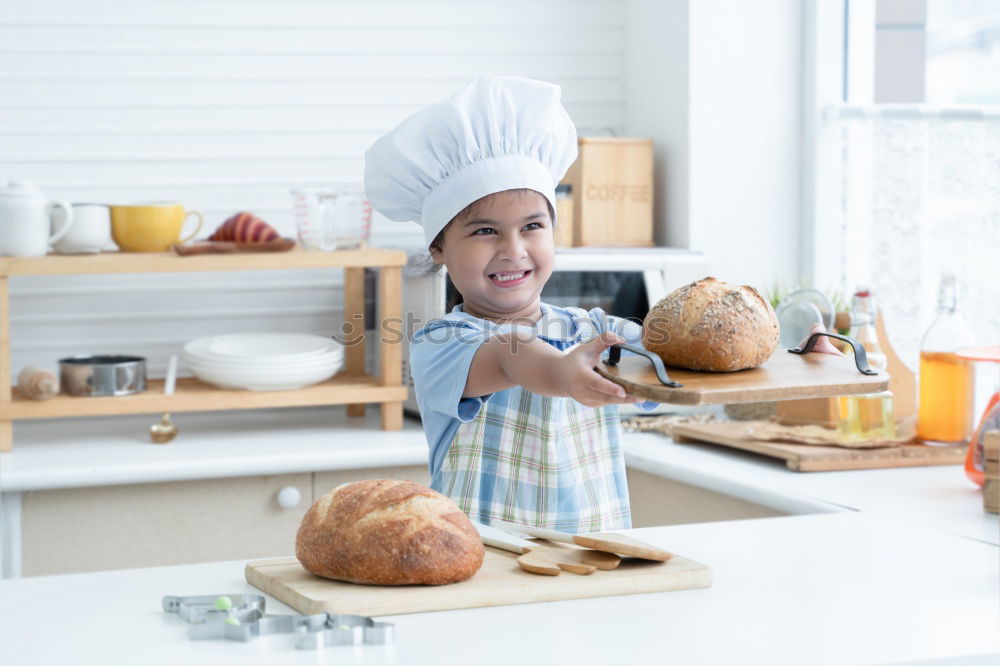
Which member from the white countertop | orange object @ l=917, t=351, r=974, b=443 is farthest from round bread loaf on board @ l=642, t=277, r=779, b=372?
orange object @ l=917, t=351, r=974, b=443

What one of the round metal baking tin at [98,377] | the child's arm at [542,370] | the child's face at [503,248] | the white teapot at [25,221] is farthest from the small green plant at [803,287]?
the white teapot at [25,221]

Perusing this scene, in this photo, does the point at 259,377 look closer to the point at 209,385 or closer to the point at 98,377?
the point at 209,385

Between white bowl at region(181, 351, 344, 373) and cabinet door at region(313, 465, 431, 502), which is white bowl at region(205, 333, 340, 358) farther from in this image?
cabinet door at region(313, 465, 431, 502)

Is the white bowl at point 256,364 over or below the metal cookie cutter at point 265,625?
over

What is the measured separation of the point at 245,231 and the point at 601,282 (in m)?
0.73

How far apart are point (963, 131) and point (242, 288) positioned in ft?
5.07

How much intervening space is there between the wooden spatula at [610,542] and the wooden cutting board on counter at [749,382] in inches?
6.7

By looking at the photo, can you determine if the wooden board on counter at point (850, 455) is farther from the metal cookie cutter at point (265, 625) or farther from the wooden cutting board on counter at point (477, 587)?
the metal cookie cutter at point (265, 625)

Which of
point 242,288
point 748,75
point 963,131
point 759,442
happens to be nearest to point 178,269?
point 242,288

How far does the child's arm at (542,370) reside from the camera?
1147 millimetres

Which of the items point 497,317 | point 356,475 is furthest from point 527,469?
point 356,475

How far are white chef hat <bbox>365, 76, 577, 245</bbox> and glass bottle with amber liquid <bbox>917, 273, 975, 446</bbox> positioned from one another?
34.6 inches

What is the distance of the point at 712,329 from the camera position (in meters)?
1.20

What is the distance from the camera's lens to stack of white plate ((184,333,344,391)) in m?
2.34
